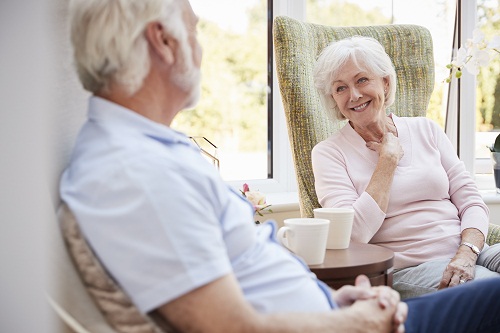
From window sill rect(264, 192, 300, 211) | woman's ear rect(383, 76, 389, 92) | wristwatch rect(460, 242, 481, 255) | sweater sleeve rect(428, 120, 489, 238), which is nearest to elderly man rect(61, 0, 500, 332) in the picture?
wristwatch rect(460, 242, 481, 255)

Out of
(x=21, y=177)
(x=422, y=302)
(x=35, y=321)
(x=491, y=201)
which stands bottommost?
(x=491, y=201)

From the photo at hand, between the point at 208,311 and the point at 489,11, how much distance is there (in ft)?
9.65

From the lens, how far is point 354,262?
1.48 metres

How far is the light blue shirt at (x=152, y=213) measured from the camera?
2.74ft

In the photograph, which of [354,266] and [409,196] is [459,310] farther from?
[409,196]

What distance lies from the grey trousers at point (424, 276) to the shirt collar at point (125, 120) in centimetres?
103

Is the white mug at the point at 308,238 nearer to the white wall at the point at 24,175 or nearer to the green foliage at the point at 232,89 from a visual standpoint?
the white wall at the point at 24,175

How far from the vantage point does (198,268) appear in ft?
2.73

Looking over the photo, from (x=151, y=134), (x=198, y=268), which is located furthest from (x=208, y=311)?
(x=151, y=134)

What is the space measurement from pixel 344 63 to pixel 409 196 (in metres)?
0.47

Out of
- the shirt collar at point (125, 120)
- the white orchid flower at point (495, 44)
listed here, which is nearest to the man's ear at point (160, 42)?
the shirt collar at point (125, 120)

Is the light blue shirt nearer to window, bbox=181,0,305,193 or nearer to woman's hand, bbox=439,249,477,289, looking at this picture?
woman's hand, bbox=439,249,477,289

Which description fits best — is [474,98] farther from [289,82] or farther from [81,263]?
[81,263]

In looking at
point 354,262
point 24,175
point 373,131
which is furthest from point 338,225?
point 24,175
